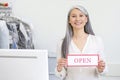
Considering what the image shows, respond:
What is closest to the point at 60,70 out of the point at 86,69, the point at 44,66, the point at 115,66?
the point at 86,69

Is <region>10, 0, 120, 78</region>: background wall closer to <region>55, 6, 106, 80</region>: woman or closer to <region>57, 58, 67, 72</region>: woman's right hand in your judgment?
<region>55, 6, 106, 80</region>: woman

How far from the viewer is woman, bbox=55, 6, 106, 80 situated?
3.54 feet

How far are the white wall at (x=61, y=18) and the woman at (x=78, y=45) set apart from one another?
5.33 feet

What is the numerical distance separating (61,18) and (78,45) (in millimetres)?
1702

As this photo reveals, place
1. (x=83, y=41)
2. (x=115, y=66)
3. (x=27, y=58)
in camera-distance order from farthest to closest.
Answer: (x=115, y=66) < (x=83, y=41) < (x=27, y=58)

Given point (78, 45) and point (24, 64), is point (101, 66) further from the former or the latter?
point (24, 64)

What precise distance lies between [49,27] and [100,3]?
0.65 metres

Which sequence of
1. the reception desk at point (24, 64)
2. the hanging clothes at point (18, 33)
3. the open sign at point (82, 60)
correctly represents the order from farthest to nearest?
the hanging clothes at point (18, 33) → the open sign at point (82, 60) → the reception desk at point (24, 64)

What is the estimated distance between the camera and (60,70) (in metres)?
1.03

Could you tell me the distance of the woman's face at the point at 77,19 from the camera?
1083 mm

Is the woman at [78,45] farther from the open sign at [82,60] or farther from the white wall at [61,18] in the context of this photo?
the white wall at [61,18]

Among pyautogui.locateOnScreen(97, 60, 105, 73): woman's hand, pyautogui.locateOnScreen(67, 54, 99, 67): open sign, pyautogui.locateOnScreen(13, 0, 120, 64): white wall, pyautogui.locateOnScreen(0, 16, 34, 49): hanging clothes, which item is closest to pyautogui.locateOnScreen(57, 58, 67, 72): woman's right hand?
pyautogui.locateOnScreen(67, 54, 99, 67): open sign

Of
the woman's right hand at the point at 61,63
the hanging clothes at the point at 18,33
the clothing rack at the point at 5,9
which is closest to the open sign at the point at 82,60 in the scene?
the woman's right hand at the point at 61,63

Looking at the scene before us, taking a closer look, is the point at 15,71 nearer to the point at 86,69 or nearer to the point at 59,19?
the point at 86,69
